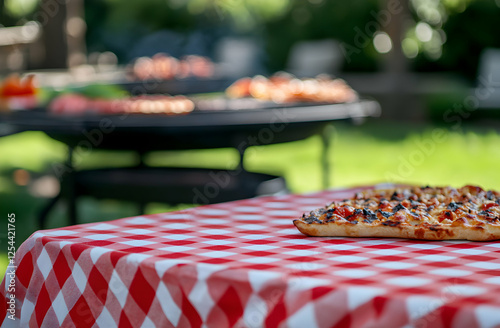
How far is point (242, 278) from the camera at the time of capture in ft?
5.32

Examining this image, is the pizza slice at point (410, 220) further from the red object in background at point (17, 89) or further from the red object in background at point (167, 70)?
the red object in background at point (167, 70)

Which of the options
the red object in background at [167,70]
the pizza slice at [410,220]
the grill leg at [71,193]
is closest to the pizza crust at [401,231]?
the pizza slice at [410,220]

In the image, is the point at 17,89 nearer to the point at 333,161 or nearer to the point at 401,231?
the point at 401,231

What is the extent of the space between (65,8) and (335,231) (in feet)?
34.9

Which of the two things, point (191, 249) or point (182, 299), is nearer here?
point (182, 299)

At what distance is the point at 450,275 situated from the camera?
161 centimetres

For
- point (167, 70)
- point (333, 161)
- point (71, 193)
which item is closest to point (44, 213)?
point (71, 193)

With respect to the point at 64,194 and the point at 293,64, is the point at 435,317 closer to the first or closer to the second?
the point at 64,194

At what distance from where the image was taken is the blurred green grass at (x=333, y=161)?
22.5 feet

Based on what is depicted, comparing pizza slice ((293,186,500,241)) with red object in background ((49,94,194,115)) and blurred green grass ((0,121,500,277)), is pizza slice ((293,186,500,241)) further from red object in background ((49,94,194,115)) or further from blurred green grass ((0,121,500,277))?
blurred green grass ((0,121,500,277))

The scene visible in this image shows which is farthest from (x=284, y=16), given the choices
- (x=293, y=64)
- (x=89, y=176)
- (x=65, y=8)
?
(x=89, y=176)

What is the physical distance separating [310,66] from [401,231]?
11692 millimetres

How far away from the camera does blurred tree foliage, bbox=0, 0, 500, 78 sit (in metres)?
14.2

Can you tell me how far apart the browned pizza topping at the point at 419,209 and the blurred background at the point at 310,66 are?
12.2ft
